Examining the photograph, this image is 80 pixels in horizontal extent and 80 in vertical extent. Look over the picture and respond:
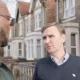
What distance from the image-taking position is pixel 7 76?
93 centimetres

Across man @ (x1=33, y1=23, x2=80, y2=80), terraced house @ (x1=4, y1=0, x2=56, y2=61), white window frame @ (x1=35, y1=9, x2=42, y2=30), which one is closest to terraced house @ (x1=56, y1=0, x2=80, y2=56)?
terraced house @ (x1=4, y1=0, x2=56, y2=61)

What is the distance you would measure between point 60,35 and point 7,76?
4.56 feet

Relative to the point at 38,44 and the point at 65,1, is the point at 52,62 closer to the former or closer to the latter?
the point at 65,1

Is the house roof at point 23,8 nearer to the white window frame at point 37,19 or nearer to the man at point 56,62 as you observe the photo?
the white window frame at point 37,19

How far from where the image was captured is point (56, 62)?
88.5 inches

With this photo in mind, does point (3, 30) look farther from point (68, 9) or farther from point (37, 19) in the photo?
point (37, 19)

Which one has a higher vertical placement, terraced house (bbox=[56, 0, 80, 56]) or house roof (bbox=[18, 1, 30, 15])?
house roof (bbox=[18, 1, 30, 15])

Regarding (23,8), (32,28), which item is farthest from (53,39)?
(23,8)

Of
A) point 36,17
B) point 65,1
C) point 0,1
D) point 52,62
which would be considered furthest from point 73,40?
point 0,1

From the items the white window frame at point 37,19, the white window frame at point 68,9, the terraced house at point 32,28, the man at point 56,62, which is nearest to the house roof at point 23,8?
the terraced house at point 32,28

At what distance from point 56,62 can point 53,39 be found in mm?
208

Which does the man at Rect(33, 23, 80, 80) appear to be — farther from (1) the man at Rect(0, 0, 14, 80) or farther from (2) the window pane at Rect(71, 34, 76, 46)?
(2) the window pane at Rect(71, 34, 76, 46)

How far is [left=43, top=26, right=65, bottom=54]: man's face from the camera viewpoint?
2201mm

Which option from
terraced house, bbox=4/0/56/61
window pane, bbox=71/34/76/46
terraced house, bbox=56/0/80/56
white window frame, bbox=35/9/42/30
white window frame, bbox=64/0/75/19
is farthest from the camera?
white window frame, bbox=35/9/42/30
